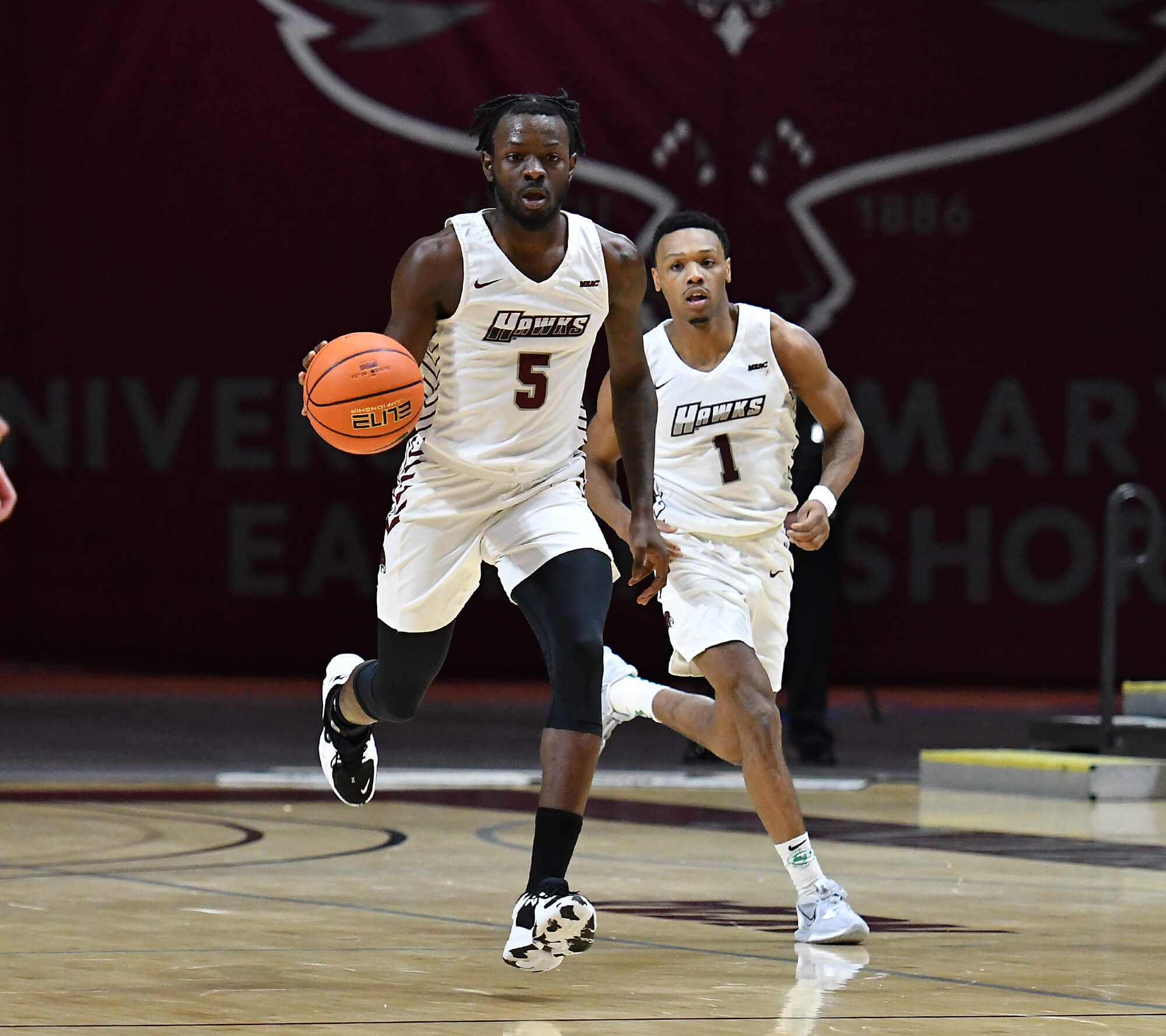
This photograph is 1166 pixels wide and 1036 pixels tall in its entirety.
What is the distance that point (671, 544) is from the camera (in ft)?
19.9

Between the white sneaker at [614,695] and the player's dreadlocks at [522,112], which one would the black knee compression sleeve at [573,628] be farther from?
the white sneaker at [614,695]

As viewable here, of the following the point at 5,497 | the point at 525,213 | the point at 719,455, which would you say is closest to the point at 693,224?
the point at 719,455

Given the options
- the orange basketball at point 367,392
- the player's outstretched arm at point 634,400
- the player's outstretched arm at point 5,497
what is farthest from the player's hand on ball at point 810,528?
the player's outstretched arm at point 5,497

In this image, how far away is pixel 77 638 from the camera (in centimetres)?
1560

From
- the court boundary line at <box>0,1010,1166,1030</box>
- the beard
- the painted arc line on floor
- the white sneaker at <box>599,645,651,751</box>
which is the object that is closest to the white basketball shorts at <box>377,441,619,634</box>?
the beard

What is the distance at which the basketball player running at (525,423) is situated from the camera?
4.94 m

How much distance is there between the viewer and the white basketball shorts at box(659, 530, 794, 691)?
6.00 m

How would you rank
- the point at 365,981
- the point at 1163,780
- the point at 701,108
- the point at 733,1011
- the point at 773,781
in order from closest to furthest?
the point at 733,1011
the point at 365,981
the point at 773,781
the point at 1163,780
the point at 701,108

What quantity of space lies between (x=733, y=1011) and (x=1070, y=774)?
5.52 metres

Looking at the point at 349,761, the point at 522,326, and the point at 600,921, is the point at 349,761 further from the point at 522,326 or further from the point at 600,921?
the point at 522,326

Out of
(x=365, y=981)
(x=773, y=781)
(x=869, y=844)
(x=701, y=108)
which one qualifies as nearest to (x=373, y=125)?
(x=701, y=108)

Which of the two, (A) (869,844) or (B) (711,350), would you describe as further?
(A) (869,844)

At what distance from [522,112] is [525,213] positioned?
232 millimetres

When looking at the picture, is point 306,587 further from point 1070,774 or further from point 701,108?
point 1070,774
